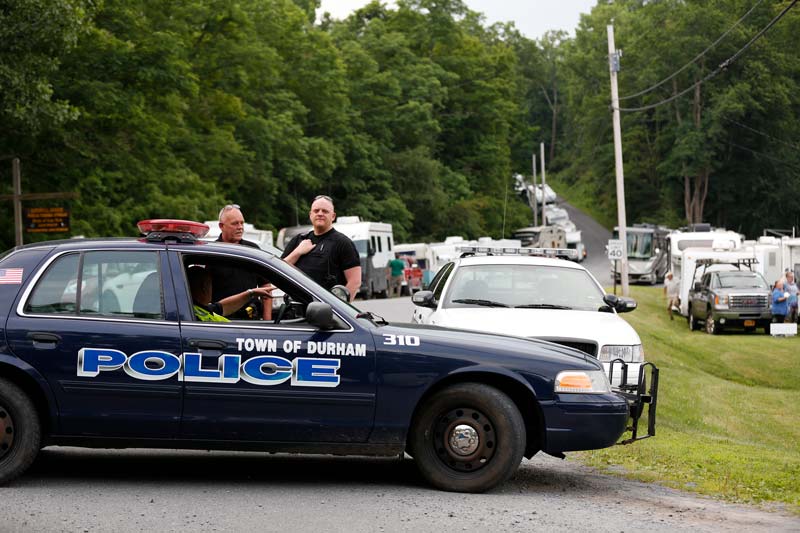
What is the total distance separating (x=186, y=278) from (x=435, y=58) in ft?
265

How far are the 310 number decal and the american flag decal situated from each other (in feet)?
7.91

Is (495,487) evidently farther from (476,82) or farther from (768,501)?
(476,82)

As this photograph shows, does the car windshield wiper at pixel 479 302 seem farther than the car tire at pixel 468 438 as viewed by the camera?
Yes

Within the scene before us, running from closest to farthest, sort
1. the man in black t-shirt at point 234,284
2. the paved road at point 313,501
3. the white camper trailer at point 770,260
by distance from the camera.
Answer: the paved road at point 313,501
the man in black t-shirt at point 234,284
the white camper trailer at point 770,260

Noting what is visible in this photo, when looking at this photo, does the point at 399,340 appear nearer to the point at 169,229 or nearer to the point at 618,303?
the point at 169,229

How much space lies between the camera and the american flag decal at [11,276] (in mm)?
8148

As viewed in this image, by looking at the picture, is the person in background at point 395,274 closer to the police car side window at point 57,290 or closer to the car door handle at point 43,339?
the police car side window at point 57,290

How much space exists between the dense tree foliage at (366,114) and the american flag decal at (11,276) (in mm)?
19707

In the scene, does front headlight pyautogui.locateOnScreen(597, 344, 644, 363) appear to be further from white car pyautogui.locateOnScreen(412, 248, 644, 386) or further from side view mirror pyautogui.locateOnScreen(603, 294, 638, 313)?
side view mirror pyautogui.locateOnScreen(603, 294, 638, 313)

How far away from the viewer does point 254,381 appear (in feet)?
26.2

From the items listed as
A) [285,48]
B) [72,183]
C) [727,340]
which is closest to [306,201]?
[285,48]

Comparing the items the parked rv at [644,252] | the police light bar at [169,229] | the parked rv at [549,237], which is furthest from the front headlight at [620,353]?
the parked rv at [549,237]

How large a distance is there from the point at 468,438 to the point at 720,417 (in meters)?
12.4

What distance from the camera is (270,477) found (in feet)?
28.2
